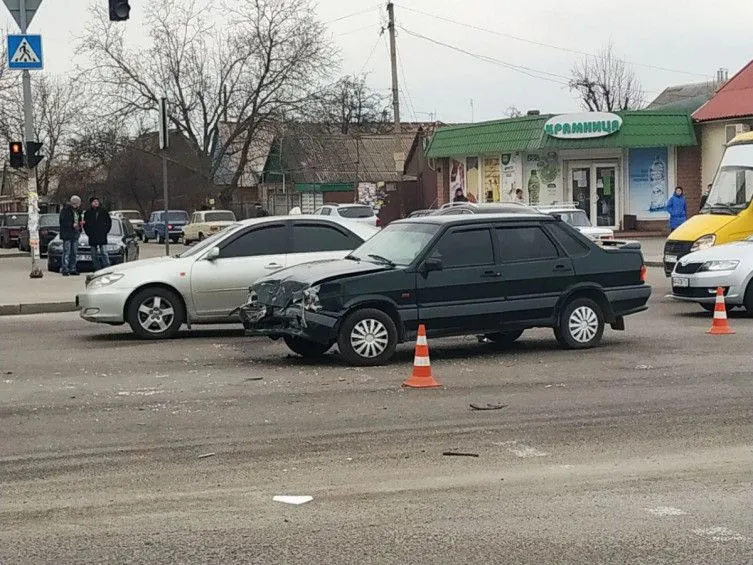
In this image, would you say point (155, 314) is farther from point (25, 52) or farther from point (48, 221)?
point (48, 221)

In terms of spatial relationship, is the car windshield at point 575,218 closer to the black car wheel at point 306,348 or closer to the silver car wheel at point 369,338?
the black car wheel at point 306,348

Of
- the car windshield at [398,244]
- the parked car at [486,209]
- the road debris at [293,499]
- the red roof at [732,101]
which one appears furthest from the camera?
the red roof at [732,101]

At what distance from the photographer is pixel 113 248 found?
25.2 metres

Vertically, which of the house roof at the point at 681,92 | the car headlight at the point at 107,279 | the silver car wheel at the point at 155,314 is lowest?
the silver car wheel at the point at 155,314

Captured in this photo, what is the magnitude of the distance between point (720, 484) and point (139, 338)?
9210 mm

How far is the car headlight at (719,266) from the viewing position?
15.6m

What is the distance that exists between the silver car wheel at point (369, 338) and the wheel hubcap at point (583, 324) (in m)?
2.29

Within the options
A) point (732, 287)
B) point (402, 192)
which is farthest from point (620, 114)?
point (732, 287)

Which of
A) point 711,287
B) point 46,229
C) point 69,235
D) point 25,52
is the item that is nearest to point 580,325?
point 711,287

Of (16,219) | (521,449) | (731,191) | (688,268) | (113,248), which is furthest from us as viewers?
(16,219)

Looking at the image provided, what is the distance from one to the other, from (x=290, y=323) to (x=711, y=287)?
23.3ft

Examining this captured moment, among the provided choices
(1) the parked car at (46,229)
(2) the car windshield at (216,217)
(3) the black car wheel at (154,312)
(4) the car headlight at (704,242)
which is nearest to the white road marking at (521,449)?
(3) the black car wheel at (154,312)

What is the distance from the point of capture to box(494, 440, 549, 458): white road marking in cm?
747

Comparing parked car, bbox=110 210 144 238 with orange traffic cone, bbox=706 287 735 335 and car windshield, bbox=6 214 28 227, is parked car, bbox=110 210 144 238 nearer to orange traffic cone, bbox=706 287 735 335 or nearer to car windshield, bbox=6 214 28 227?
car windshield, bbox=6 214 28 227
